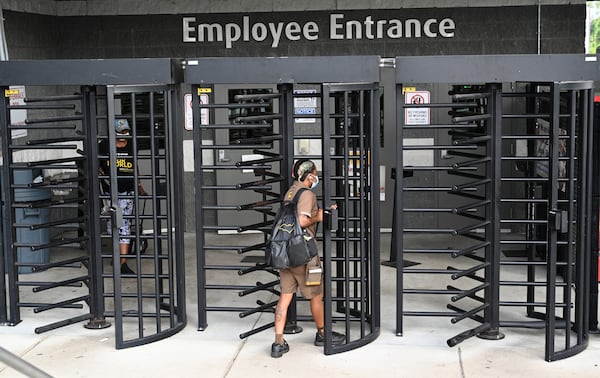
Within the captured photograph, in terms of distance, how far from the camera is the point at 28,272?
36.8 feet

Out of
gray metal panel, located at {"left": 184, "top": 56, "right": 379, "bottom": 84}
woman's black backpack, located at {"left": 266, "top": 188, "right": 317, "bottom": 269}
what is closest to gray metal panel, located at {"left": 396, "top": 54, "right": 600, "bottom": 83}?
gray metal panel, located at {"left": 184, "top": 56, "right": 379, "bottom": 84}

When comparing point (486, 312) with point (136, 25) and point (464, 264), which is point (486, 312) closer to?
point (464, 264)

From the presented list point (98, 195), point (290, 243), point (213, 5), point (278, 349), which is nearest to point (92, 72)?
point (98, 195)

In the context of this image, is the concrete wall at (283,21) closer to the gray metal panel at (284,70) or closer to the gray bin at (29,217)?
the gray bin at (29,217)

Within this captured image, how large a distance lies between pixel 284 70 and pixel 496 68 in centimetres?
182

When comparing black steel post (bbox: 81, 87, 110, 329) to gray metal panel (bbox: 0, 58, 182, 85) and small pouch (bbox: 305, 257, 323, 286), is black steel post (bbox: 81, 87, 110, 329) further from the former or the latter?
small pouch (bbox: 305, 257, 323, 286)

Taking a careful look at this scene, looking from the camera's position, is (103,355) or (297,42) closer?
(103,355)

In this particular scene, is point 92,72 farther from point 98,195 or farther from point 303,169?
point 303,169

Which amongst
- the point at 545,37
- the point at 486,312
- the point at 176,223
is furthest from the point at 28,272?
the point at 545,37

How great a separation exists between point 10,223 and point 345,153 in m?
3.30

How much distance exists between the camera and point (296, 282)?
26.1 feet

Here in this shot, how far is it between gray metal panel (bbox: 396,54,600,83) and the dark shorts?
182cm

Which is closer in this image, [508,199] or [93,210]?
[508,199]

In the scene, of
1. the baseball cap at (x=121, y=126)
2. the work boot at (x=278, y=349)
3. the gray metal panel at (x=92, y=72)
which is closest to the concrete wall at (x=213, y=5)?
the baseball cap at (x=121, y=126)
